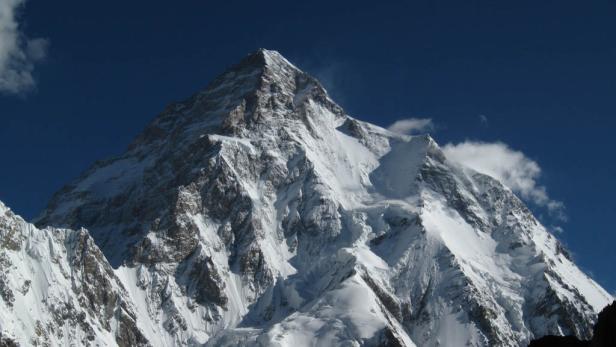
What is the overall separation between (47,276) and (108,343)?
21233 mm

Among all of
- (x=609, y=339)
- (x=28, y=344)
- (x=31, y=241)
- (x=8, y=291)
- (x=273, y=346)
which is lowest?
(x=609, y=339)

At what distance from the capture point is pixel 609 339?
4434 cm

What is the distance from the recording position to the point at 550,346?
54.8 meters

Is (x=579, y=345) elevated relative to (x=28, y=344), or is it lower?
lower

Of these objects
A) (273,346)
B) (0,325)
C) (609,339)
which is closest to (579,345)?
(609,339)

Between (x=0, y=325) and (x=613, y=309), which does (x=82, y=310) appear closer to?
(x=0, y=325)

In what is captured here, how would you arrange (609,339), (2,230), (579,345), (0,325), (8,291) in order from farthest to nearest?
(2,230) < (8,291) < (0,325) < (579,345) < (609,339)

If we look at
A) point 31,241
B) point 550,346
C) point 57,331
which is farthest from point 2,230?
point 550,346

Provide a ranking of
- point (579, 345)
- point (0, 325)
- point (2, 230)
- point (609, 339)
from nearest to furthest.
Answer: point (609, 339)
point (579, 345)
point (0, 325)
point (2, 230)

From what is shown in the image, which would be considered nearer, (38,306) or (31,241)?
(38,306)

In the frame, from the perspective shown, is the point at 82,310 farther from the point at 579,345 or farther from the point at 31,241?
the point at 579,345

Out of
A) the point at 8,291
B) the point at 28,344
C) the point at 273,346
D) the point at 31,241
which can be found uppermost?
the point at 31,241

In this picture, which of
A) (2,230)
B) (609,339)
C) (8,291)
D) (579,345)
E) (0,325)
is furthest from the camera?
(2,230)

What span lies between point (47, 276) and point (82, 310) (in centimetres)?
1144
